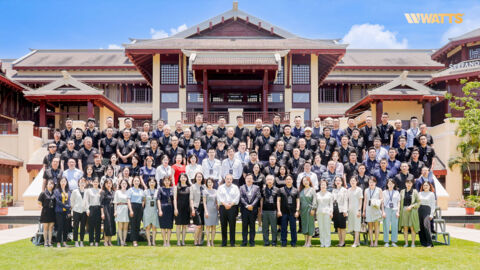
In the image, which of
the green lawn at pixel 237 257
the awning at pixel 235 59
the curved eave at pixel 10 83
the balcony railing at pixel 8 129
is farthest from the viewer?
the curved eave at pixel 10 83

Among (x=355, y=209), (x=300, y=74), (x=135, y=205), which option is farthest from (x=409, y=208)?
(x=300, y=74)

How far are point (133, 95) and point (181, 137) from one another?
27.9 m

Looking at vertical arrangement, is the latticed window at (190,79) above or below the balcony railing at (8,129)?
above

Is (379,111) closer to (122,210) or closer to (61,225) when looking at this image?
(122,210)

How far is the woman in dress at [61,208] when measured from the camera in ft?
36.4

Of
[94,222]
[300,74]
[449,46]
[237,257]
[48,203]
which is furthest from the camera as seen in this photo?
[449,46]

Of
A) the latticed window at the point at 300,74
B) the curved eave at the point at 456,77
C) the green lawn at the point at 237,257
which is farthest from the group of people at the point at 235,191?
the curved eave at the point at 456,77

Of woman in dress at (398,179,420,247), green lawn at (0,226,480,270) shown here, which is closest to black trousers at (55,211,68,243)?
green lawn at (0,226,480,270)

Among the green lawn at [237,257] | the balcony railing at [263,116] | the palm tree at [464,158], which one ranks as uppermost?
the balcony railing at [263,116]

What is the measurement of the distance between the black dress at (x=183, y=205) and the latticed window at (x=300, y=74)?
19058mm

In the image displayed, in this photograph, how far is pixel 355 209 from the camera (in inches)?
445

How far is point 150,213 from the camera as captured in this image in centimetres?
1123

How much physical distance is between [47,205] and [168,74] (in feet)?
62.3

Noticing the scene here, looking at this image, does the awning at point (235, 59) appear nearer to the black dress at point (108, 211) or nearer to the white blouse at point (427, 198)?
the black dress at point (108, 211)
